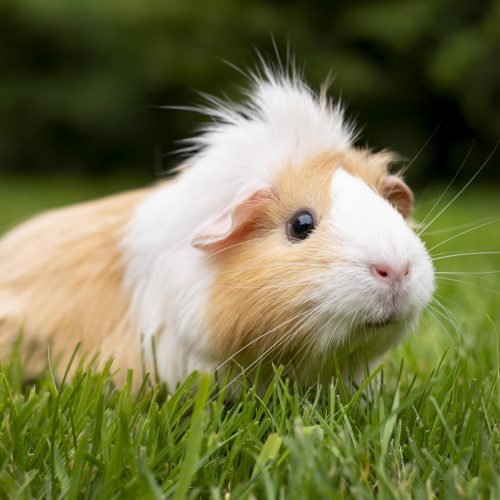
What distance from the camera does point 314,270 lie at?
5.92 feet

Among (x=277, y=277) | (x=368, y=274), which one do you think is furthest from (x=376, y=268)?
(x=277, y=277)

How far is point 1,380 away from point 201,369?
0.52m

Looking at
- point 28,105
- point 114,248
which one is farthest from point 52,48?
point 114,248

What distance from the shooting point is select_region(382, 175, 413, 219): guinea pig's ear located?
2.15 metres

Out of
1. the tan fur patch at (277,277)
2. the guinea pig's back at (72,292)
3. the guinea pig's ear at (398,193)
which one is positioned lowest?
the guinea pig's back at (72,292)

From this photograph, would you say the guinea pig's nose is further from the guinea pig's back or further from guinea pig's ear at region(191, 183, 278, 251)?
the guinea pig's back

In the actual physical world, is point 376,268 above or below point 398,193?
below

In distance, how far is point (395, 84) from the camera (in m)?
Result: 10.7

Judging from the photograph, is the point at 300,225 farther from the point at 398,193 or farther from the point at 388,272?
the point at 398,193

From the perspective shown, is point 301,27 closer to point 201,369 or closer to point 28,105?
point 28,105

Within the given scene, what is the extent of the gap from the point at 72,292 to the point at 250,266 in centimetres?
76

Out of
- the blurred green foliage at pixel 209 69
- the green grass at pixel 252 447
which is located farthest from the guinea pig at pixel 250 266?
the blurred green foliage at pixel 209 69

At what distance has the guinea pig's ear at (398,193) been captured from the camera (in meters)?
2.15

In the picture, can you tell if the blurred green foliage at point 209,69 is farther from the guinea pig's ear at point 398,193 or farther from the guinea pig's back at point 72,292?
the guinea pig's ear at point 398,193
